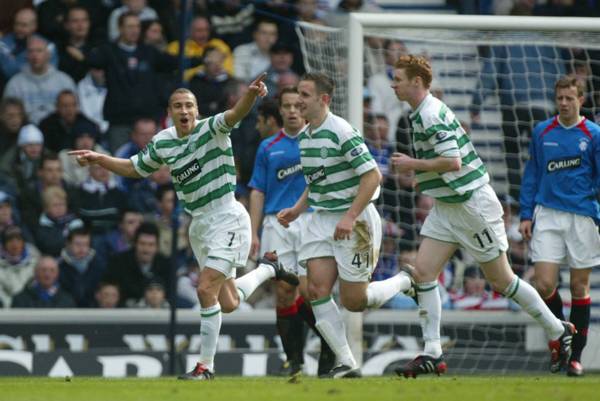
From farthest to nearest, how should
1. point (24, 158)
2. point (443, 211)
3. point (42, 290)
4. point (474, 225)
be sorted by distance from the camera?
1. point (24, 158)
2. point (42, 290)
3. point (443, 211)
4. point (474, 225)

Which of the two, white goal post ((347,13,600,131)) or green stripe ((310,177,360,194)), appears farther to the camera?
white goal post ((347,13,600,131))

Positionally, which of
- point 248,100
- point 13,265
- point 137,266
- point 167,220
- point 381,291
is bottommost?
point 137,266

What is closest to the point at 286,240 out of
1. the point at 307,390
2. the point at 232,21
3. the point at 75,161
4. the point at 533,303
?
the point at 533,303

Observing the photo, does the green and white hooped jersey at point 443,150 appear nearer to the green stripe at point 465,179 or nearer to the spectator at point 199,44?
the green stripe at point 465,179

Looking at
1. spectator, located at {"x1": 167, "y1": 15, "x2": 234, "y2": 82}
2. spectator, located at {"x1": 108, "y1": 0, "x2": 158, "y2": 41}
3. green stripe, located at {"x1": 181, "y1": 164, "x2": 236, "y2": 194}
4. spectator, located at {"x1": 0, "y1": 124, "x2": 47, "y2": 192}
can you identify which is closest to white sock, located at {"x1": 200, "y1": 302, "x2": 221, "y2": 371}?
green stripe, located at {"x1": 181, "y1": 164, "x2": 236, "y2": 194}

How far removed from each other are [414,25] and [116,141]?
3.84 metres

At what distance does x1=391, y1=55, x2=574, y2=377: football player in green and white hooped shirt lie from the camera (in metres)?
9.71

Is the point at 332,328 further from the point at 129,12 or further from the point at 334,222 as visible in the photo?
the point at 129,12

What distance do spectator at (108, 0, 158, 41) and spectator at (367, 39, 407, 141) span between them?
2610 millimetres

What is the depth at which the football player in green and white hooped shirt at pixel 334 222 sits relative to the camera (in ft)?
32.5

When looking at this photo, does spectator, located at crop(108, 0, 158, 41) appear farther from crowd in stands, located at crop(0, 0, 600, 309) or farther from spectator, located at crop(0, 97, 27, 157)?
spectator, located at crop(0, 97, 27, 157)

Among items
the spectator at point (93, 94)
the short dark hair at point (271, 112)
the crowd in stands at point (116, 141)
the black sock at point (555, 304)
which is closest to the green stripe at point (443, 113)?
the black sock at point (555, 304)

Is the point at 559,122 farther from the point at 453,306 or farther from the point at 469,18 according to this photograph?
the point at 453,306

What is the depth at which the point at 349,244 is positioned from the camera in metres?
9.95
